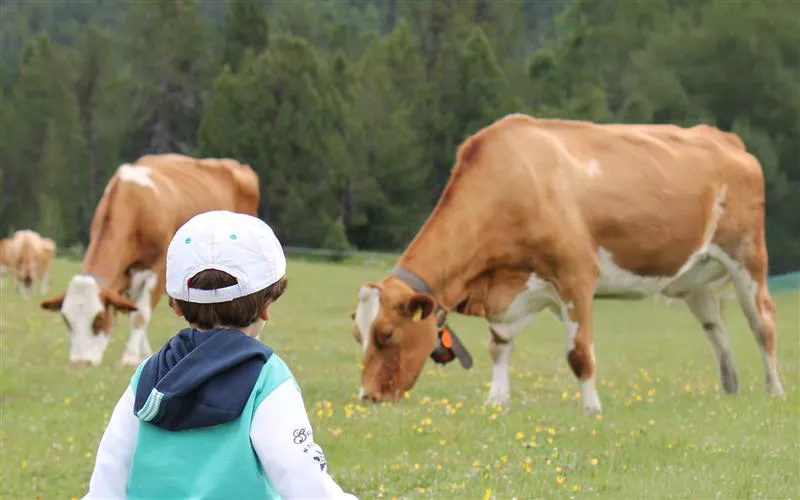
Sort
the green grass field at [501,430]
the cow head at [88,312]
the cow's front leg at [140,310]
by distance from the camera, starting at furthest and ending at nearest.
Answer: the cow's front leg at [140,310] → the cow head at [88,312] → the green grass field at [501,430]

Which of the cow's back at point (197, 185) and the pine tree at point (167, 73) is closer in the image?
the cow's back at point (197, 185)

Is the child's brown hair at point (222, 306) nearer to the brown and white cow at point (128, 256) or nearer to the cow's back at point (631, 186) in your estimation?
the cow's back at point (631, 186)

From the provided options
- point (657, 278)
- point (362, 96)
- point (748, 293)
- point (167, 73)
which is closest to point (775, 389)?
point (748, 293)

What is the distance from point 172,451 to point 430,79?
62657 mm

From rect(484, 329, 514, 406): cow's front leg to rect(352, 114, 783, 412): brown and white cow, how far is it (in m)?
0.01

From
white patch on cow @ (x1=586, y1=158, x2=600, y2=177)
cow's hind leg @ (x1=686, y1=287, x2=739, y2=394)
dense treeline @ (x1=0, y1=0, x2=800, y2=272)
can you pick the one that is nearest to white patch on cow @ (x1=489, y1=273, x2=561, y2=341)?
white patch on cow @ (x1=586, y1=158, x2=600, y2=177)

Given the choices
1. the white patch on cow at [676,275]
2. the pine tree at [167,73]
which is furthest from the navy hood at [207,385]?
the pine tree at [167,73]

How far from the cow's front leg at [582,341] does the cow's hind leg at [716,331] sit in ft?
7.06

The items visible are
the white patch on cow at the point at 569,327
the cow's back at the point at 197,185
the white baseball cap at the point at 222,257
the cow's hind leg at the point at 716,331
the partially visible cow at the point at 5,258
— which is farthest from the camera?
Result: the partially visible cow at the point at 5,258

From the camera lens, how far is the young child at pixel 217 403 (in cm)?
324

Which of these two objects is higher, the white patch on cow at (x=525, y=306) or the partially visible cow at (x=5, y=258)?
the white patch on cow at (x=525, y=306)

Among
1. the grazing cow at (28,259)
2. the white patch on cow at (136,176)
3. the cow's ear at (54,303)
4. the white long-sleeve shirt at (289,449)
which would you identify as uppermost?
the white long-sleeve shirt at (289,449)

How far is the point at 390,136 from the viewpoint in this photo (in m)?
61.4

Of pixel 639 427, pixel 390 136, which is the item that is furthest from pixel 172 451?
pixel 390 136
